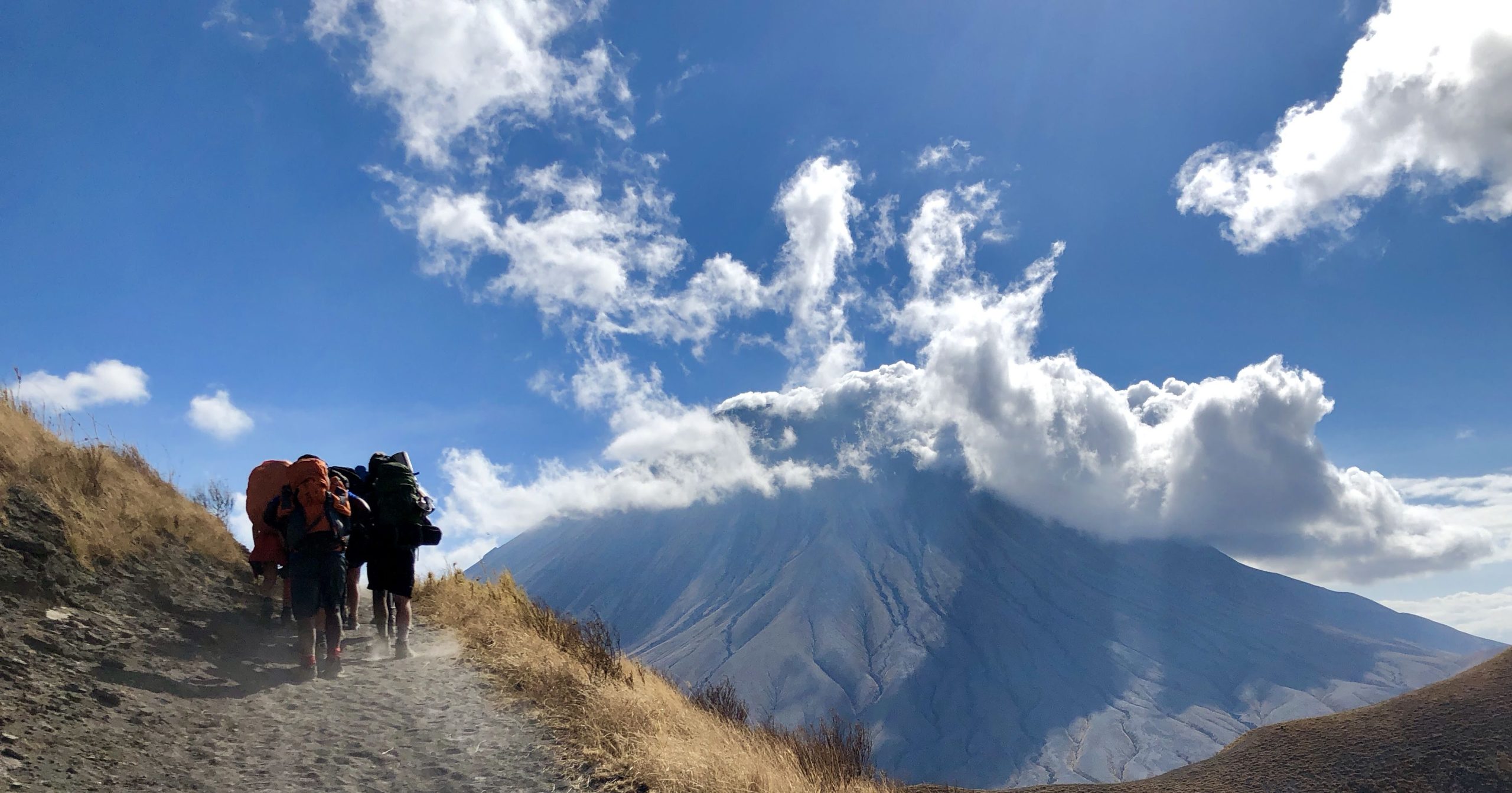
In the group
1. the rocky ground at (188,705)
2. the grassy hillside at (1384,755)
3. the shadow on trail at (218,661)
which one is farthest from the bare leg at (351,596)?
the grassy hillside at (1384,755)

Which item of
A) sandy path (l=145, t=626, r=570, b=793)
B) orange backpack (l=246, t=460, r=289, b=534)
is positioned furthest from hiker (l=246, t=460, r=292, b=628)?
sandy path (l=145, t=626, r=570, b=793)

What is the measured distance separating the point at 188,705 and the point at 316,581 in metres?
1.59

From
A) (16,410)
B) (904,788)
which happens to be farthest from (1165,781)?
(16,410)

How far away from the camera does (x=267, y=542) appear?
23.2ft

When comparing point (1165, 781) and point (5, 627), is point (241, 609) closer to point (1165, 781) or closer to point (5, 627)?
point (5, 627)

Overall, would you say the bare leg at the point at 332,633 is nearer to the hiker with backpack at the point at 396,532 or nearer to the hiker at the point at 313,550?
the hiker at the point at 313,550

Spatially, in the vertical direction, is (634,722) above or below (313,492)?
below

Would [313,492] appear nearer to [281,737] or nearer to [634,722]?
[281,737]

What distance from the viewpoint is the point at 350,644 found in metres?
7.32

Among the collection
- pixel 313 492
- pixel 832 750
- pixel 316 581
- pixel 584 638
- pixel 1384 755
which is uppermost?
pixel 313 492

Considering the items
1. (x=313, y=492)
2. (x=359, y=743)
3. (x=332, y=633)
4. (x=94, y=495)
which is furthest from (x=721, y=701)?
(x=94, y=495)

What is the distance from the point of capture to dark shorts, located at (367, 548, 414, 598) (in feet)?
24.5

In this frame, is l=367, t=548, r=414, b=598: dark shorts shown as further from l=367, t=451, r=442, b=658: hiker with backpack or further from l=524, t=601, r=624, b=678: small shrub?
l=524, t=601, r=624, b=678: small shrub

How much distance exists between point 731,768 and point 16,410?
8191mm
